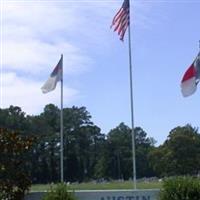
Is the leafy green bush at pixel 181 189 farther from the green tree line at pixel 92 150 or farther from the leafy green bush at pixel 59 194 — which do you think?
the green tree line at pixel 92 150

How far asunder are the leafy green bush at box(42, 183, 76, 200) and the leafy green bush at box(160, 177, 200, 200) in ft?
9.38

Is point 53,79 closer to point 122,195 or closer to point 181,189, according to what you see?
point 122,195

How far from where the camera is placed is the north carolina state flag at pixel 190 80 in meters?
20.8

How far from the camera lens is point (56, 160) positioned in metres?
124

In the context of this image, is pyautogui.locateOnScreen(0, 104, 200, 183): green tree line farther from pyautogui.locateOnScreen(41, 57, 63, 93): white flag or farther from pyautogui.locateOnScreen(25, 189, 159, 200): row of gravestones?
pyautogui.locateOnScreen(25, 189, 159, 200): row of gravestones

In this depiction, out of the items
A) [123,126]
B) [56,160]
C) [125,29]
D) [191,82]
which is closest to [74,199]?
[191,82]

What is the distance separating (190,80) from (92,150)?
116792mm

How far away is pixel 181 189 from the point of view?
18.3m

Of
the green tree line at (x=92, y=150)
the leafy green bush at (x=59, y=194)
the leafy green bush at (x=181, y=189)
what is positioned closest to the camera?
the leafy green bush at (x=181, y=189)

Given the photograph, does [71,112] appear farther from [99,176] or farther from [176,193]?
[176,193]

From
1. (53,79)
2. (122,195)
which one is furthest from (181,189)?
(53,79)

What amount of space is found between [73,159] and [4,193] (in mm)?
109495

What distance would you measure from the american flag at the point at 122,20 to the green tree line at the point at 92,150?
289 feet

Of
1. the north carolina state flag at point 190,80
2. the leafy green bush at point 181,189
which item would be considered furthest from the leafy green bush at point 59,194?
the north carolina state flag at point 190,80
